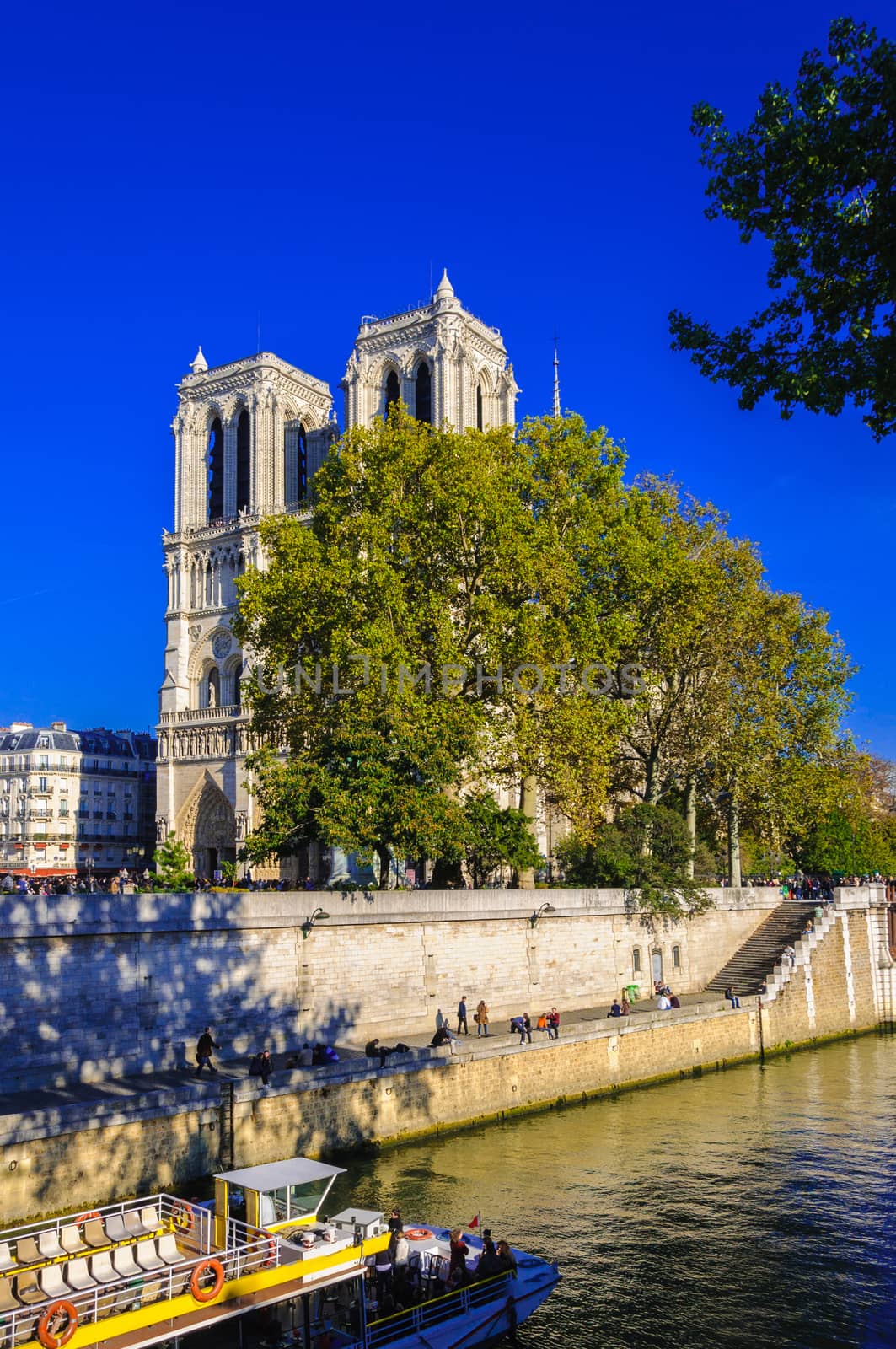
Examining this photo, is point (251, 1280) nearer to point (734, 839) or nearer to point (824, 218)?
point (824, 218)

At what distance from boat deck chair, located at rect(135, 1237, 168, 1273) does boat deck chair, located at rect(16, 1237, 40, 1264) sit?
1159mm

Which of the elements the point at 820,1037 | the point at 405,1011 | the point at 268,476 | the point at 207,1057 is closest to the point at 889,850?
the point at 820,1037

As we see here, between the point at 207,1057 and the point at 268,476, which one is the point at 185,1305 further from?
the point at 268,476

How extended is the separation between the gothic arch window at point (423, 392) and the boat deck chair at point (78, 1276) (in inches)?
2064

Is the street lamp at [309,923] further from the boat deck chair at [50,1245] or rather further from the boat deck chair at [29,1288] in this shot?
the boat deck chair at [29,1288]

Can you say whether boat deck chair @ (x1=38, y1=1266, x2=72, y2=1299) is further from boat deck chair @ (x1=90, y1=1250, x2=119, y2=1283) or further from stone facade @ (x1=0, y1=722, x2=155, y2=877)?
stone facade @ (x1=0, y1=722, x2=155, y2=877)

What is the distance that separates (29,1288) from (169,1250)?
1.61 meters

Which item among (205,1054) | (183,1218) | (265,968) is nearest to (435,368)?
(265,968)

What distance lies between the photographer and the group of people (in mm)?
14922

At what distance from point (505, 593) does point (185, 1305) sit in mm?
24828

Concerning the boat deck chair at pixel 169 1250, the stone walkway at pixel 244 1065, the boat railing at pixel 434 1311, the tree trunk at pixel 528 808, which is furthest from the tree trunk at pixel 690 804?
the boat deck chair at pixel 169 1250

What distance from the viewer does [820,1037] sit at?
124 feet

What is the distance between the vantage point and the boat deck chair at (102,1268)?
12789mm

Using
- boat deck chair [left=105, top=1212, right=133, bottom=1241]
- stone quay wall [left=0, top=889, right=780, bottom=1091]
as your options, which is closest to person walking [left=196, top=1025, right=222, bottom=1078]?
stone quay wall [left=0, top=889, right=780, bottom=1091]
